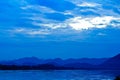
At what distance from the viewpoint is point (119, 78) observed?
195 ft

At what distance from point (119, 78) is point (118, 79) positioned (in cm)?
24

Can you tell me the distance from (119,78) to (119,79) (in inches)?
13.5

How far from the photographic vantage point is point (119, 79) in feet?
194

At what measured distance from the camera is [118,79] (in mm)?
59344

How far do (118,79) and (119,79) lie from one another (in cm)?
28
